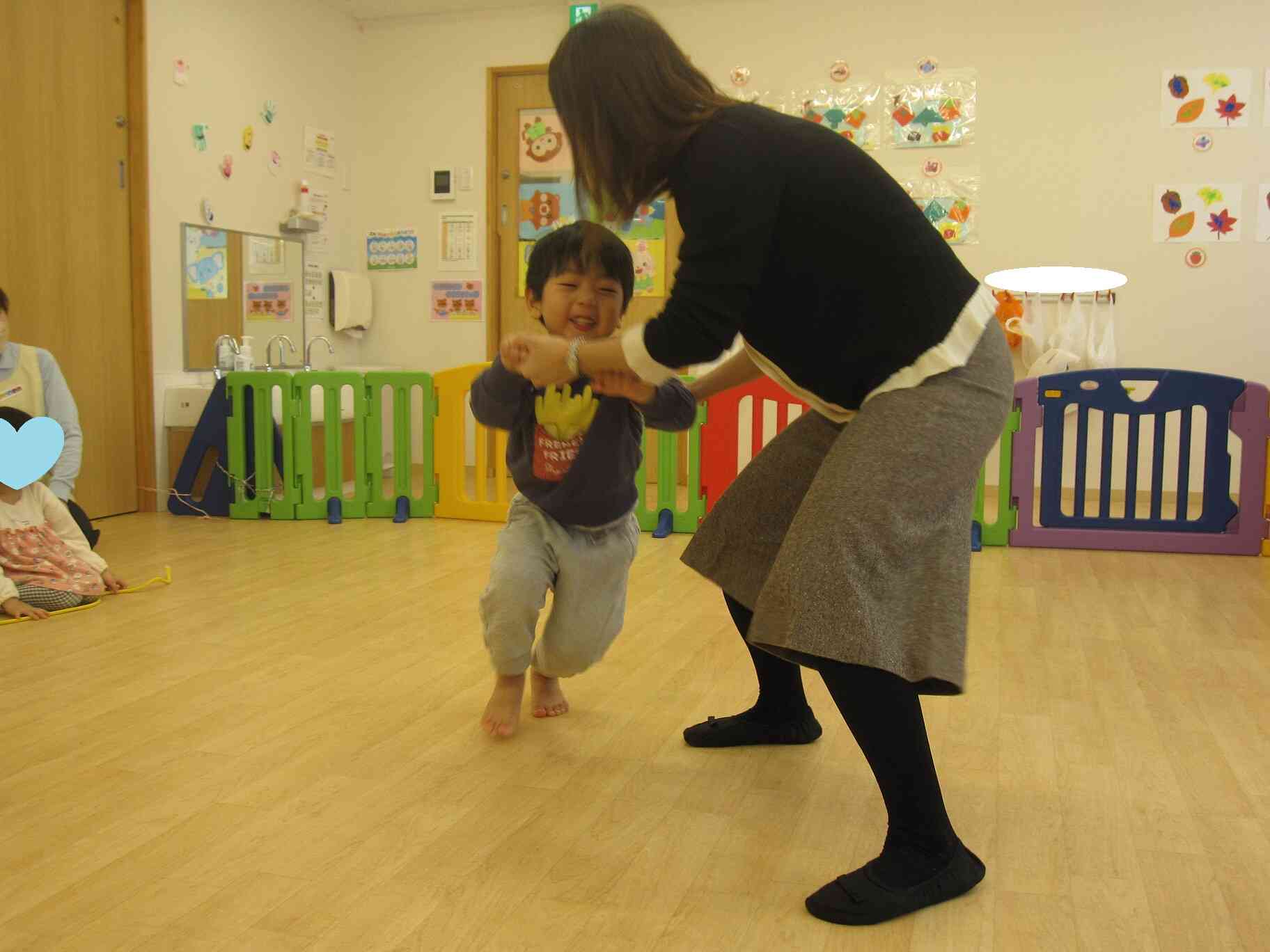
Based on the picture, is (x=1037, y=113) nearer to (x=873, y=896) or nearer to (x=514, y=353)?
(x=514, y=353)

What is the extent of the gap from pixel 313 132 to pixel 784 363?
4949mm

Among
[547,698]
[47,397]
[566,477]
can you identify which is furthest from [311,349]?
[566,477]

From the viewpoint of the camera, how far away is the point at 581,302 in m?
1.84

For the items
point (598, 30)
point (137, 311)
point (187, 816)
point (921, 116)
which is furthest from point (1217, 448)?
point (137, 311)

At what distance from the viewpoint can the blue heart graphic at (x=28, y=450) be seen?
9.34ft

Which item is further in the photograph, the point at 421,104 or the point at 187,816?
the point at 421,104

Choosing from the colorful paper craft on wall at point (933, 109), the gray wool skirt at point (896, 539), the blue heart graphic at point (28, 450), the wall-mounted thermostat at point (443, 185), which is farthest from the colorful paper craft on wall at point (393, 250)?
the gray wool skirt at point (896, 539)

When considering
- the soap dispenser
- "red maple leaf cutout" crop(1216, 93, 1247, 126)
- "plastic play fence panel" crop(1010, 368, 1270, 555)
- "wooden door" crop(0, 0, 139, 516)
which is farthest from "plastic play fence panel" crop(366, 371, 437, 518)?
"red maple leaf cutout" crop(1216, 93, 1247, 126)

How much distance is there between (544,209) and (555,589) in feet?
14.4

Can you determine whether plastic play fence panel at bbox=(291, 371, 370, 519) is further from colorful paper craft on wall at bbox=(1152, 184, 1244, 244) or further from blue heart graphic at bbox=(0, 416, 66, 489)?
colorful paper craft on wall at bbox=(1152, 184, 1244, 244)

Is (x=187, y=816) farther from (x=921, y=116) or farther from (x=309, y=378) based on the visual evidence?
(x=921, y=116)

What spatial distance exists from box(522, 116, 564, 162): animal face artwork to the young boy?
424 cm

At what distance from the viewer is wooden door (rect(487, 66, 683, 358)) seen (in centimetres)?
596

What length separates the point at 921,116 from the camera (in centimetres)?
540
